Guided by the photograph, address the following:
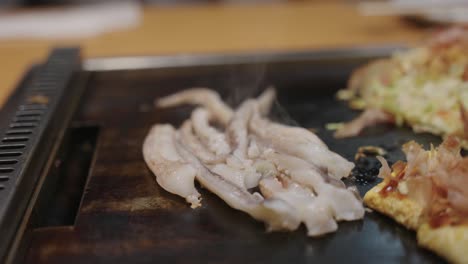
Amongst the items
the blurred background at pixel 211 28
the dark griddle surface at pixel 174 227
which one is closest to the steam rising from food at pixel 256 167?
the dark griddle surface at pixel 174 227

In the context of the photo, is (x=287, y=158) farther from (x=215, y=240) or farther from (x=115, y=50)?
(x=115, y=50)

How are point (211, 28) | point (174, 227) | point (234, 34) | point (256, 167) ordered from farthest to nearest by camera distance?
point (211, 28) → point (234, 34) → point (256, 167) → point (174, 227)

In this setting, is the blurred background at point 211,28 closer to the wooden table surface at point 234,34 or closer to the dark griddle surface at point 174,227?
the wooden table surface at point 234,34

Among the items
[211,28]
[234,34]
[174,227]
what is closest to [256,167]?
[174,227]

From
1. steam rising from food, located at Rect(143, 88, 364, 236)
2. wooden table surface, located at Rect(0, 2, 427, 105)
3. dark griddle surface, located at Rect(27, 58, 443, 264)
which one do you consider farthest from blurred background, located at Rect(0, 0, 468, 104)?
steam rising from food, located at Rect(143, 88, 364, 236)

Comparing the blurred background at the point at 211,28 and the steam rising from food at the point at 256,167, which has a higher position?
the blurred background at the point at 211,28

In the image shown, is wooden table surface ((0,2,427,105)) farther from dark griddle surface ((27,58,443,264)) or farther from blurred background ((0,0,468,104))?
dark griddle surface ((27,58,443,264))

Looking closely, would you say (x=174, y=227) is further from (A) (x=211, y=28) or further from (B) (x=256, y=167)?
(A) (x=211, y=28)

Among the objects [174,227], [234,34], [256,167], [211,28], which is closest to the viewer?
[174,227]
